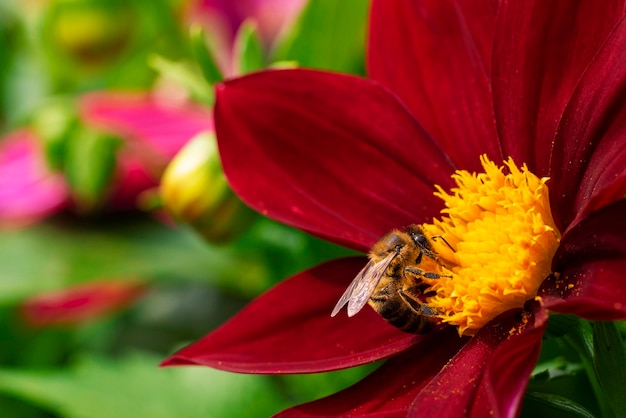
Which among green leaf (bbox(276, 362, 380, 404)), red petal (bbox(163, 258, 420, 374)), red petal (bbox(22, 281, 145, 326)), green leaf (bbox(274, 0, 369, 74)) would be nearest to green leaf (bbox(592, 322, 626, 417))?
red petal (bbox(163, 258, 420, 374))

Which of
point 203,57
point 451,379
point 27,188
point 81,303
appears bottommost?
point 81,303

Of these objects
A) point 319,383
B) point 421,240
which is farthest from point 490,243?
point 319,383

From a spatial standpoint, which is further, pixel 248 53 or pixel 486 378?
pixel 248 53

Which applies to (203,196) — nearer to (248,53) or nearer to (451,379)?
(248,53)

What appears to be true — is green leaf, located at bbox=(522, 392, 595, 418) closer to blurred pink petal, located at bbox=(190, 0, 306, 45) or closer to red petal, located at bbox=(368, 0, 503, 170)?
red petal, located at bbox=(368, 0, 503, 170)

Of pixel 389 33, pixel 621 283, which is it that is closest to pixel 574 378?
pixel 621 283

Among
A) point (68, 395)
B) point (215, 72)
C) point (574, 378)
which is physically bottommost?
point (68, 395)

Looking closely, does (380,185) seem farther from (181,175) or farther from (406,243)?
(181,175)

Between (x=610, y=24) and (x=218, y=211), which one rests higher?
(x=610, y=24)
